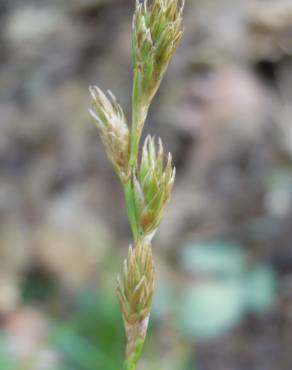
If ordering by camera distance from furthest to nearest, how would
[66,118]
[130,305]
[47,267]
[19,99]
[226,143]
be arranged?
[19,99], [66,118], [226,143], [47,267], [130,305]

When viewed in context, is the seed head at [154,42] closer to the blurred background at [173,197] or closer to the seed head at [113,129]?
the seed head at [113,129]

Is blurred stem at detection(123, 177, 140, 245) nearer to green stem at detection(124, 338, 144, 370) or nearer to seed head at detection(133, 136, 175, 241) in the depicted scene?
seed head at detection(133, 136, 175, 241)

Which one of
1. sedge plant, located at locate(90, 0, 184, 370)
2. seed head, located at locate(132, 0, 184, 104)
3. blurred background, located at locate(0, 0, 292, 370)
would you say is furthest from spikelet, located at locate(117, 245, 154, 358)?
blurred background, located at locate(0, 0, 292, 370)

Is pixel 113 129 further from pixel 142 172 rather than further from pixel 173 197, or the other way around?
pixel 173 197

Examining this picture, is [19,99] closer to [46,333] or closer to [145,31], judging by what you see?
[46,333]

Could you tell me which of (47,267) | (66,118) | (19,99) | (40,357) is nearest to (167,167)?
(40,357)

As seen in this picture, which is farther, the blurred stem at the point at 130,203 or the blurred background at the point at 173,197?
the blurred background at the point at 173,197

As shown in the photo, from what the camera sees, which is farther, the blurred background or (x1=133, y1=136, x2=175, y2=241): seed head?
the blurred background

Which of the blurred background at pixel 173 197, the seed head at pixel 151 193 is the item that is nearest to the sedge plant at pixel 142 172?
the seed head at pixel 151 193
